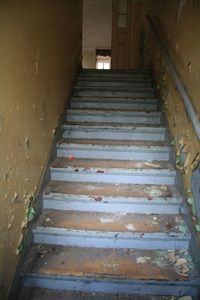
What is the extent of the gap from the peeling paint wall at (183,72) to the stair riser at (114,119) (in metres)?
0.21

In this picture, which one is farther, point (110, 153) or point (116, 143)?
point (116, 143)

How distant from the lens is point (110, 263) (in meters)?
1.72

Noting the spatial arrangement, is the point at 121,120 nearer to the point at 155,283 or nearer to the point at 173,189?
the point at 173,189

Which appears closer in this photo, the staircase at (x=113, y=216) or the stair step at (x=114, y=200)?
the staircase at (x=113, y=216)

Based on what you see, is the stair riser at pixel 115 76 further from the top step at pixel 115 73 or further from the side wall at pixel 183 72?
the side wall at pixel 183 72

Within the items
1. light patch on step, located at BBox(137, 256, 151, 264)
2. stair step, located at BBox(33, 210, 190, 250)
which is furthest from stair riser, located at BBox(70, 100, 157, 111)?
light patch on step, located at BBox(137, 256, 151, 264)

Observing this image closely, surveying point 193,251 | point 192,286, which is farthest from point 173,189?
point 192,286

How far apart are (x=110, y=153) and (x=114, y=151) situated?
40mm

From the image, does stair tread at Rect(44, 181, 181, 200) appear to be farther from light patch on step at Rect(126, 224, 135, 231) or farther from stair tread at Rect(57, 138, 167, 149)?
stair tread at Rect(57, 138, 167, 149)

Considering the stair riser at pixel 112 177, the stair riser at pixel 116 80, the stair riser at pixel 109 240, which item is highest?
the stair riser at pixel 116 80

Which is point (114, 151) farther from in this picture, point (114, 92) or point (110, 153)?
point (114, 92)

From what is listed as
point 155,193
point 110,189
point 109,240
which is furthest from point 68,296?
point 155,193

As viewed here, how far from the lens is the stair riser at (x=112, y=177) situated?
2275mm

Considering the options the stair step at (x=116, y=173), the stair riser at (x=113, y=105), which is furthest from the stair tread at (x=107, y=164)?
the stair riser at (x=113, y=105)
